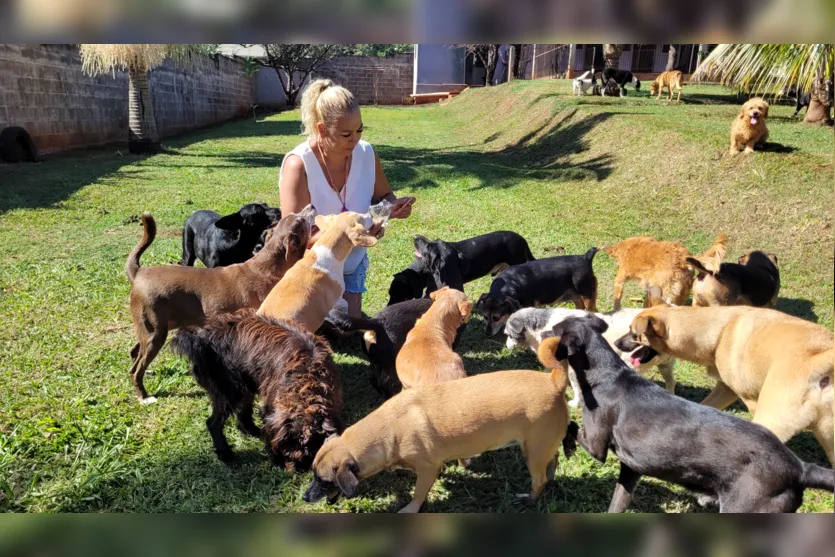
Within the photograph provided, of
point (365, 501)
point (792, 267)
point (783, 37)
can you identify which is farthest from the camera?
point (792, 267)

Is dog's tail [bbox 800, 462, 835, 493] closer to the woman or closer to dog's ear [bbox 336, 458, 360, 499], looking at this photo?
dog's ear [bbox 336, 458, 360, 499]

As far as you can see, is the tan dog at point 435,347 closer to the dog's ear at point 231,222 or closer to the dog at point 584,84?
the dog's ear at point 231,222

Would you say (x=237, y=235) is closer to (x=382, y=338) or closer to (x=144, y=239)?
(x=144, y=239)

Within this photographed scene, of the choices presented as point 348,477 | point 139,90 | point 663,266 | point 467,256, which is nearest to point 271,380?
point 348,477

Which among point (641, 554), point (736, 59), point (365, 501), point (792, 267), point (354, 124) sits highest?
point (736, 59)

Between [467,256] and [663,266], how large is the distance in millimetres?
2015

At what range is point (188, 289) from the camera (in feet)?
14.3

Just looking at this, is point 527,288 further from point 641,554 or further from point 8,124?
point 8,124

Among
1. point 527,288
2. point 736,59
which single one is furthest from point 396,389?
point 736,59

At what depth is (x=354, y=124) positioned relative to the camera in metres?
4.71

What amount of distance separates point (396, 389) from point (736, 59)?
752cm

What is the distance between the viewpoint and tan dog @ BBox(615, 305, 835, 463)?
2.97 metres

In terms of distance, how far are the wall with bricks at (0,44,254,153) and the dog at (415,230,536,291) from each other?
9.61 m

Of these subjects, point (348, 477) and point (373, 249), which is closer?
point (348, 477)
